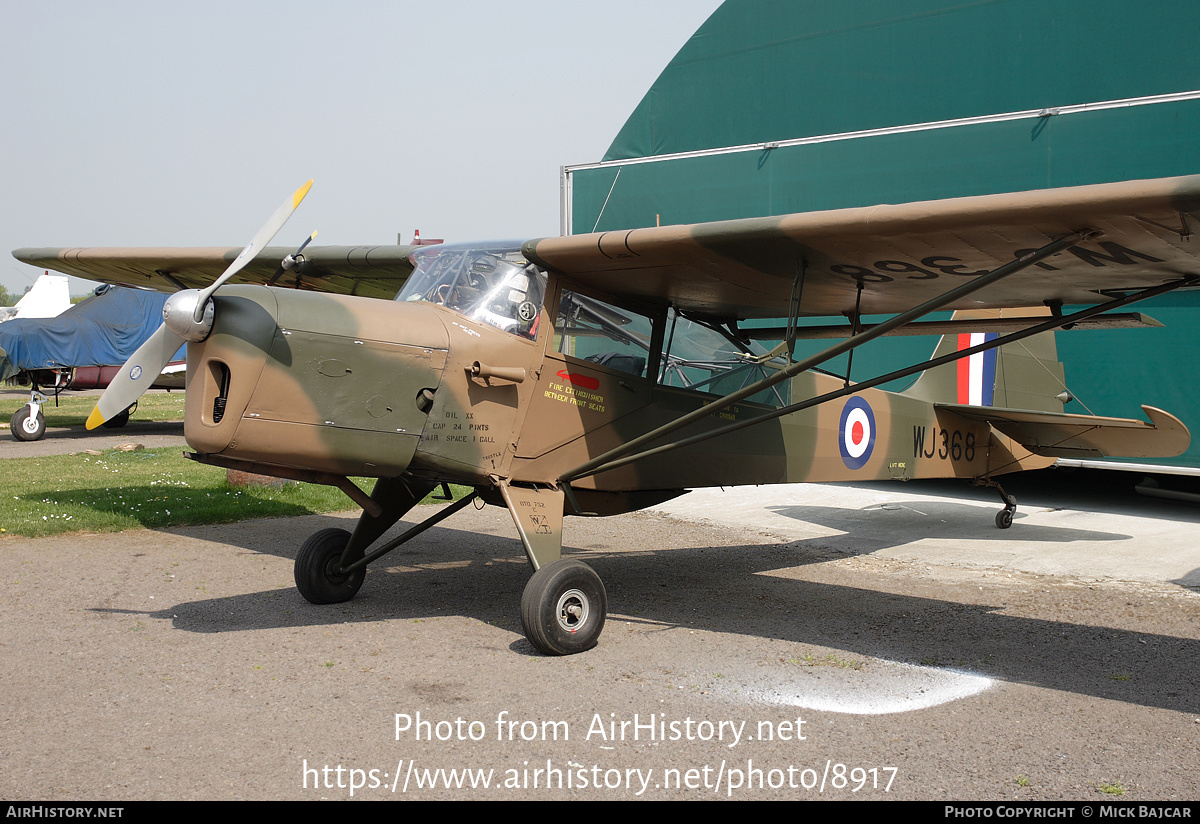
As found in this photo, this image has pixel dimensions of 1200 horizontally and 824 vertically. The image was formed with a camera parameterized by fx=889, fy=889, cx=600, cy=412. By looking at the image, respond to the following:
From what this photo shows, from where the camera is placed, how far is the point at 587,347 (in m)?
6.12

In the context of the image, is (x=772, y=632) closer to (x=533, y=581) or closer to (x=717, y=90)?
(x=533, y=581)

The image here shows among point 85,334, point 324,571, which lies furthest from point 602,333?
point 85,334

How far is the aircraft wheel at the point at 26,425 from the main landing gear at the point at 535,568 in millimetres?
13750

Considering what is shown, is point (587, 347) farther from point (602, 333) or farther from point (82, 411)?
point (82, 411)

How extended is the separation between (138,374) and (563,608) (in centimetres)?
279

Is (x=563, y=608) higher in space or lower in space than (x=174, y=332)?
lower

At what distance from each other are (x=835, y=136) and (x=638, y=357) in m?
7.50

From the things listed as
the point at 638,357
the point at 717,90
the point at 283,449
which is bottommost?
the point at 283,449

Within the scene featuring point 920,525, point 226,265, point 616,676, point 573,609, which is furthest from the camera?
point 920,525

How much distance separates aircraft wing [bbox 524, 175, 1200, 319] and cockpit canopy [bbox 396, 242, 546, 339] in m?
0.21

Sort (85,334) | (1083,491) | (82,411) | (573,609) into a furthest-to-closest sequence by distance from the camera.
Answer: (82,411)
(85,334)
(1083,491)
(573,609)

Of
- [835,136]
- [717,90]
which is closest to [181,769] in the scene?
[835,136]

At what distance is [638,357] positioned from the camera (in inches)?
254

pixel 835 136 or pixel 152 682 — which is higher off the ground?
pixel 835 136
